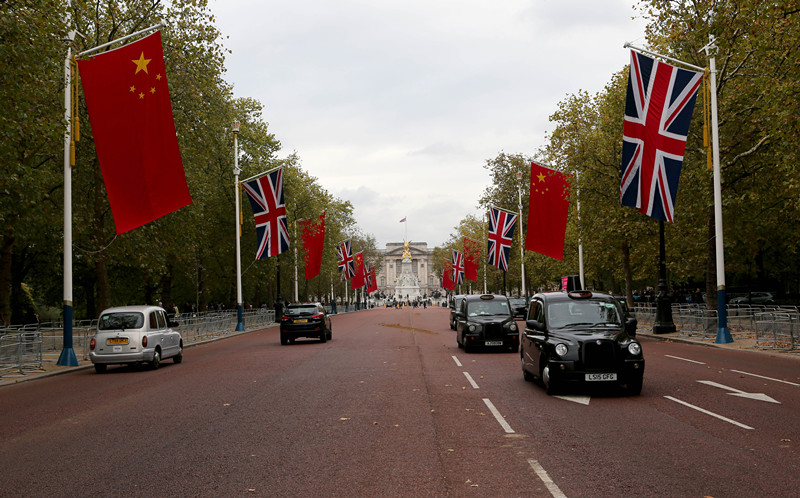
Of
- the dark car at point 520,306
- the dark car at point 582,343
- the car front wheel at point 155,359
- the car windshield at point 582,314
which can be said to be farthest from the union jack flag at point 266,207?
the car windshield at point 582,314

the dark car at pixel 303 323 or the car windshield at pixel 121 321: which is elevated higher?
the car windshield at pixel 121 321

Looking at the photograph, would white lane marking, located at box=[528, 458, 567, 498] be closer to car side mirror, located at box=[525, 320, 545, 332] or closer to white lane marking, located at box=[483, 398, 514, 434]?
white lane marking, located at box=[483, 398, 514, 434]

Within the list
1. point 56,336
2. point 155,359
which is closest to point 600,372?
point 155,359

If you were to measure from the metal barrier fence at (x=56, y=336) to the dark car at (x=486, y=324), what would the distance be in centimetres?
1246

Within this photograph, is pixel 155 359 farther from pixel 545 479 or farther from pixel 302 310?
pixel 545 479

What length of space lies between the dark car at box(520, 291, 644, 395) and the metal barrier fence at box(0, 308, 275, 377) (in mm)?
13976

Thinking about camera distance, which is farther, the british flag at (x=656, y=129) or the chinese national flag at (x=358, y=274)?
the chinese national flag at (x=358, y=274)

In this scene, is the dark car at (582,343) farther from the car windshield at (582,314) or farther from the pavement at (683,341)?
the pavement at (683,341)

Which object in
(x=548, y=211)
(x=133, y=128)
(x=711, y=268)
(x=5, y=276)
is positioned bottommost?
(x=711, y=268)

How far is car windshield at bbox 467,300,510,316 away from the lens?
80.8 ft

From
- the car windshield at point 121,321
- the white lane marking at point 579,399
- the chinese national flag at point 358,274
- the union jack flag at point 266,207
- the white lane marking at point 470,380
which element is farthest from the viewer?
the chinese national flag at point 358,274

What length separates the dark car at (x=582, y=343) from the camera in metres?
12.5

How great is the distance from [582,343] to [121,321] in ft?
43.5

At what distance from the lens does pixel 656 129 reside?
24.0m
